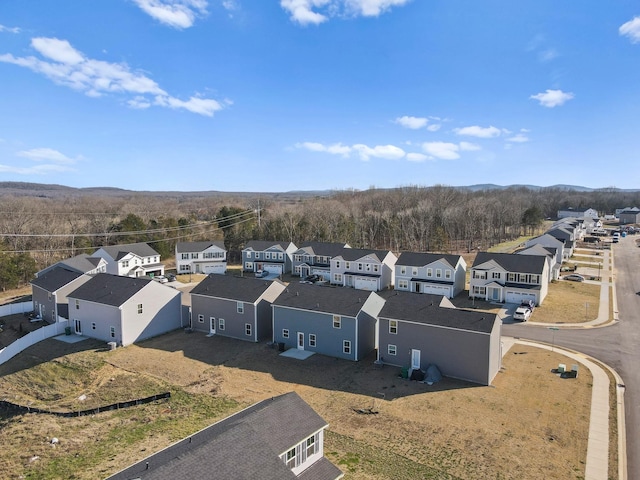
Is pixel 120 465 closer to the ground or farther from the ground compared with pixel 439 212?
closer to the ground

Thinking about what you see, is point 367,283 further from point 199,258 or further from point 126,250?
point 126,250

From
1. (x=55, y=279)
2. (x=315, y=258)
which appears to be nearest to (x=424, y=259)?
(x=315, y=258)

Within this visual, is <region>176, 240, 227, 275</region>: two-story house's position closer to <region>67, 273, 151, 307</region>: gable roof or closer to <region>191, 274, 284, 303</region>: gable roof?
<region>67, 273, 151, 307</region>: gable roof

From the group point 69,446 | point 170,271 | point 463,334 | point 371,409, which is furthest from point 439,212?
point 69,446

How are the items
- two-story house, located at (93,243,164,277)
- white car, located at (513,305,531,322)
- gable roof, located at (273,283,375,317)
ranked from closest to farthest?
gable roof, located at (273,283,375,317) < white car, located at (513,305,531,322) < two-story house, located at (93,243,164,277)

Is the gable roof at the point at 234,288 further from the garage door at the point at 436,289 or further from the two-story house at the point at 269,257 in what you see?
the two-story house at the point at 269,257

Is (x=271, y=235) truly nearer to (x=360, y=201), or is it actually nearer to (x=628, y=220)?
(x=360, y=201)

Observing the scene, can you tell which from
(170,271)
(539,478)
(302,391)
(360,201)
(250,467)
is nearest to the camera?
(250,467)

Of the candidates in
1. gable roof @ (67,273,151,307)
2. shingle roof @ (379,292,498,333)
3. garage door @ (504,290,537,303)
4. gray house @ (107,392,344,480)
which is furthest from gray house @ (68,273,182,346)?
garage door @ (504,290,537,303)
